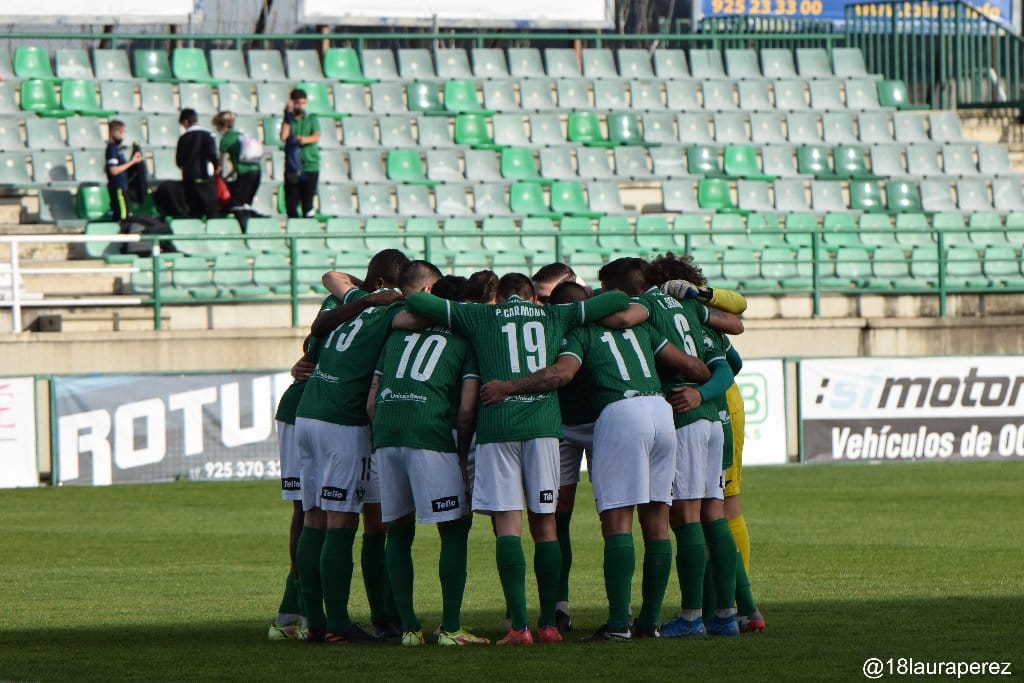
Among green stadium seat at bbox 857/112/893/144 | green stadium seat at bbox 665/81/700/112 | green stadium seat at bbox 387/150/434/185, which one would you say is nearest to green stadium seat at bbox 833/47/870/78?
green stadium seat at bbox 857/112/893/144

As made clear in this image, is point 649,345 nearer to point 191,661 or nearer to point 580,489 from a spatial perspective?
point 191,661

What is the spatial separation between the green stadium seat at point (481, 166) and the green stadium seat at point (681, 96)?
12.3 ft

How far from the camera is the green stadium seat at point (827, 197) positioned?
2584cm

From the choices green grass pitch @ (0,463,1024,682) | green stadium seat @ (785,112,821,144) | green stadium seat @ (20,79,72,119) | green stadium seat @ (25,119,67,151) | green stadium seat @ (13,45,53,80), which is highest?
green stadium seat @ (13,45,53,80)

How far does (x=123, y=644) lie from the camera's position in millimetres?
8641

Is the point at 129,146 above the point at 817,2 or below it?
below

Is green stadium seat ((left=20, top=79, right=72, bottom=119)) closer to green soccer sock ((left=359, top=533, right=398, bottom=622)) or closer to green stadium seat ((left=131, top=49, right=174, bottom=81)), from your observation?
green stadium seat ((left=131, top=49, right=174, bottom=81))

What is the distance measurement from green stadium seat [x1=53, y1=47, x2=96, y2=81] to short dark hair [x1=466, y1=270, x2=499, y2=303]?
18368 millimetres

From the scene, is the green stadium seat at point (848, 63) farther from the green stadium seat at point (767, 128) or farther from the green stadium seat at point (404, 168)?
the green stadium seat at point (404, 168)

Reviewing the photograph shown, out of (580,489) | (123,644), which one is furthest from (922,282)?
(123,644)

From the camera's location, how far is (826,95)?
2823 cm

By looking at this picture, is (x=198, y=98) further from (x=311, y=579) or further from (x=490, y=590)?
(x=311, y=579)

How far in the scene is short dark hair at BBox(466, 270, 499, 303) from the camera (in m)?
8.70

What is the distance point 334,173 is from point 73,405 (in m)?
7.09
